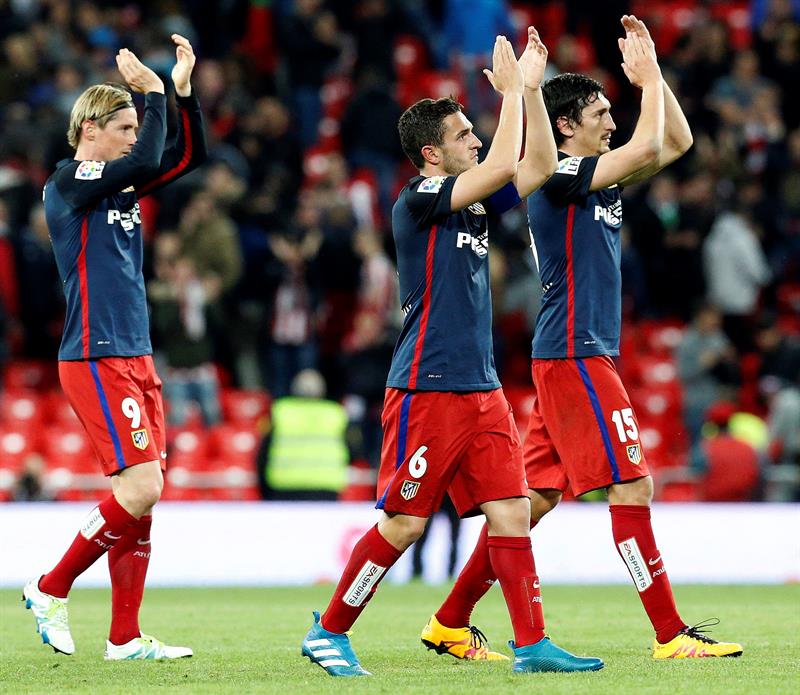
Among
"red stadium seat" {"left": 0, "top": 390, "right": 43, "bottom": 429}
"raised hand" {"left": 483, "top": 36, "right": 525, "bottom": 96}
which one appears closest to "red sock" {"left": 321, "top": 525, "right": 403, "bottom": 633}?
"raised hand" {"left": 483, "top": 36, "right": 525, "bottom": 96}

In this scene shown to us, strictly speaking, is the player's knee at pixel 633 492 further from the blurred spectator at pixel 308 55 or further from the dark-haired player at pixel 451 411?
the blurred spectator at pixel 308 55

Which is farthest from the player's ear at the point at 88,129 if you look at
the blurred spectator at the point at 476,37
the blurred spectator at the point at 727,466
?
the blurred spectator at the point at 476,37

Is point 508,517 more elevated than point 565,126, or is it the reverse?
point 565,126

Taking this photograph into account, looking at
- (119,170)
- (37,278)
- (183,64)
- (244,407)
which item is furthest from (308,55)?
(119,170)

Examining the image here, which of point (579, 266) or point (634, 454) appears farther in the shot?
point (579, 266)

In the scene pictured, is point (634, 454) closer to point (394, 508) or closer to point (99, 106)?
point (394, 508)

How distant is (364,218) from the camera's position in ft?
58.5

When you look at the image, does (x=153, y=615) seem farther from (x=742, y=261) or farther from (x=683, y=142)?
(x=742, y=261)

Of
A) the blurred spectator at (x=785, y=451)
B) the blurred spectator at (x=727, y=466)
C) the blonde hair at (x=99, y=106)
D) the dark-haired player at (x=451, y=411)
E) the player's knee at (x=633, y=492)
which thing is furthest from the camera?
the blurred spectator at (x=785, y=451)

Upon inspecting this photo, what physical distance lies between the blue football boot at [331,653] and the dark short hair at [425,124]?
7.17 ft

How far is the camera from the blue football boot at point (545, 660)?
266 inches

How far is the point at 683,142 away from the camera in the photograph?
7848 mm

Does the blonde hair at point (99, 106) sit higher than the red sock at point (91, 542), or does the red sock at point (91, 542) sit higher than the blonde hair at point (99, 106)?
the blonde hair at point (99, 106)

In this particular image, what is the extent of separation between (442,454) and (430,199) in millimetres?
1141
